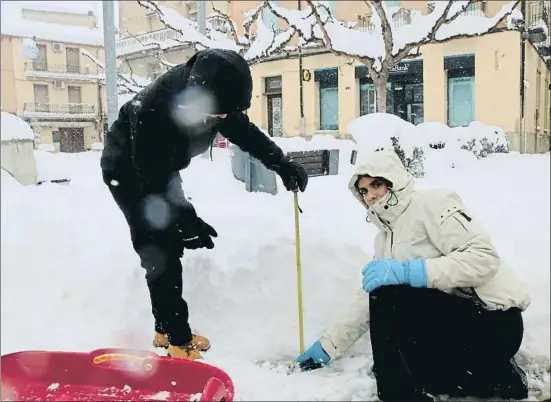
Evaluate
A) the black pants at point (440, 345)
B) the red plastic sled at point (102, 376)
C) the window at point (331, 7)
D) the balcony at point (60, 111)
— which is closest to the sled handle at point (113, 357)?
the red plastic sled at point (102, 376)

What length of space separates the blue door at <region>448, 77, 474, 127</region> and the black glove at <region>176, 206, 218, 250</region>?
84 centimetres

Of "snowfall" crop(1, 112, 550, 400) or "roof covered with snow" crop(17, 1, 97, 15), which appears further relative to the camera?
"roof covered with snow" crop(17, 1, 97, 15)

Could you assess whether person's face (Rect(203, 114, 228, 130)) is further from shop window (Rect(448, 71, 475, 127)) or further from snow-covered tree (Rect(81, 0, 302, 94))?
shop window (Rect(448, 71, 475, 127))

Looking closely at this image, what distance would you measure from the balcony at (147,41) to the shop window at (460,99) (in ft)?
3.09

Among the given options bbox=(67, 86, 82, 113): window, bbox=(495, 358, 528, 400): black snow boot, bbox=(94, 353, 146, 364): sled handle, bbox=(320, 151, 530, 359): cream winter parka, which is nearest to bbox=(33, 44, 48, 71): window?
bbox=(67, 86, 82, 113): window

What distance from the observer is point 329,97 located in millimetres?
1667

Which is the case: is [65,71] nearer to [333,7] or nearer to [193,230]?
[193,230]

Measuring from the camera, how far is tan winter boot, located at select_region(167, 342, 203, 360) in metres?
1.61

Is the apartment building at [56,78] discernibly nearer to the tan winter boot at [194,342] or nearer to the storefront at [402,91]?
the tan winter boot at [194,342]

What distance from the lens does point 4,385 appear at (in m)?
1.44

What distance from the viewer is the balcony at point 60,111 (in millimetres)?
1755

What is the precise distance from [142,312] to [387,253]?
0.87 m

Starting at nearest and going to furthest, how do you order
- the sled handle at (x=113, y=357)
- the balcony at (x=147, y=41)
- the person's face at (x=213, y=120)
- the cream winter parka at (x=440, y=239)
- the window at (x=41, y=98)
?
the cream winter parka at (x=440, y=239), the sled handle at (x=113, y=357), the person's face at (x=213, y=120), the window at (x=41, y=98), the balcony at (x=147, y=41)

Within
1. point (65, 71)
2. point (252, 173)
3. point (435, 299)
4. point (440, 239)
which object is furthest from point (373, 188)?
point (65, 71)
